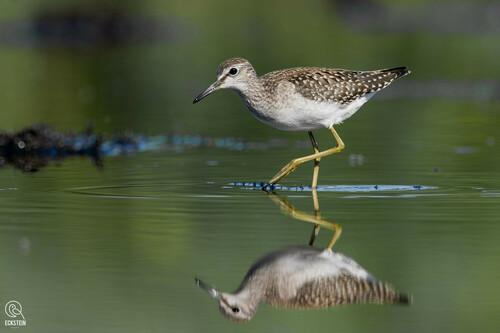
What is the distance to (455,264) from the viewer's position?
24.7 ft

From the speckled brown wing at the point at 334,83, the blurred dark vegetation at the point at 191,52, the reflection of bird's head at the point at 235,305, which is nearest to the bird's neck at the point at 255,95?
the speckled brown wing at the point at 334,83

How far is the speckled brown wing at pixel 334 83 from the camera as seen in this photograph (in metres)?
11.5

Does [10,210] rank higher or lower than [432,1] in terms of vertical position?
lower

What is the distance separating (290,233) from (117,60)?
1005 inches

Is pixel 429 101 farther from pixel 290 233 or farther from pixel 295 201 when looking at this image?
pixel 290 233

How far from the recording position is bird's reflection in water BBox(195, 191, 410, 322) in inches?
264

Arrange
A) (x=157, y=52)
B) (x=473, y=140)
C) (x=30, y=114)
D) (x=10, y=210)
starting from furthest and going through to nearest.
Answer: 1. (x=157, y=52)
2. (x=30, y=114)
3. (x=473, y=140)
4. (x=10, y=210)

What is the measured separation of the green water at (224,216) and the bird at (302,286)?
0.10 metres

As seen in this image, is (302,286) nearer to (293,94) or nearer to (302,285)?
(302,285)

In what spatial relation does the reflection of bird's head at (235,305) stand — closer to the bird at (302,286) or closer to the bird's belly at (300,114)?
the bird at (302,286)

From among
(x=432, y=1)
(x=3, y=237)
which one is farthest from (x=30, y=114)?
(x=432, y=1)

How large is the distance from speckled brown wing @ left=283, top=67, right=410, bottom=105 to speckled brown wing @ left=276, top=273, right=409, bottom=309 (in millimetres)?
4591

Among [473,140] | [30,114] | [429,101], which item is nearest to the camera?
[473,140]

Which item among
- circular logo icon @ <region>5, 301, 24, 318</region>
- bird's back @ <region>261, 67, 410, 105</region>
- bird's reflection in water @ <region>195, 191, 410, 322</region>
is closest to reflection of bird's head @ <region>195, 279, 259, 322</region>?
bird's reflection in water @ <region>195, 191, 410, 322</region>
